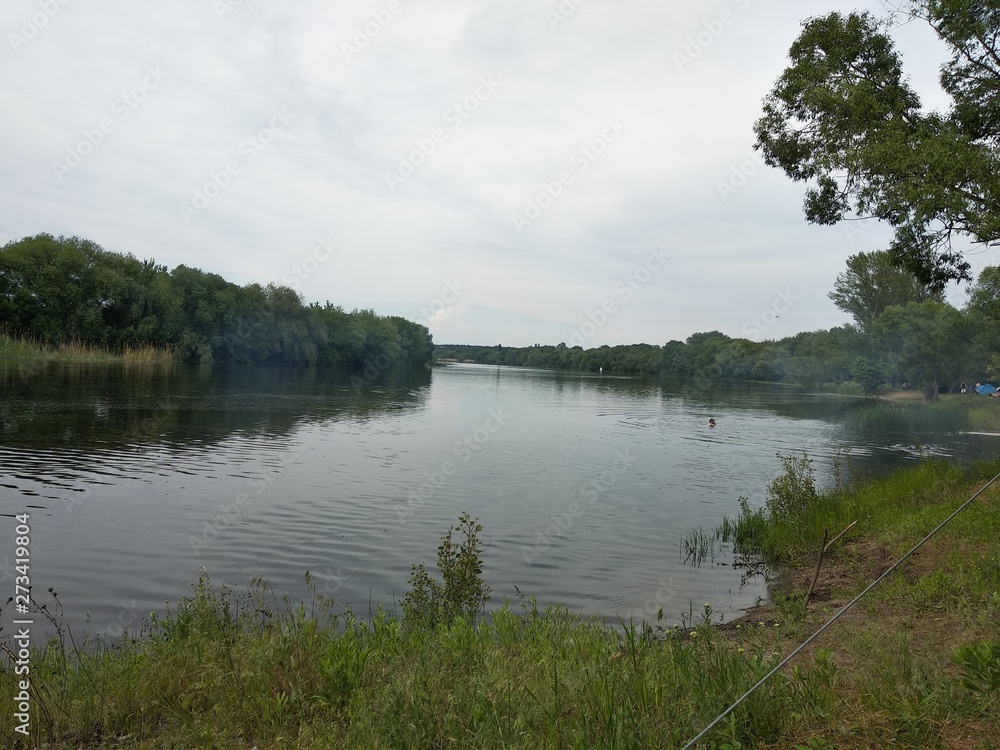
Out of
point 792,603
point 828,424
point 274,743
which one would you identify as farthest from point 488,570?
point 828,424

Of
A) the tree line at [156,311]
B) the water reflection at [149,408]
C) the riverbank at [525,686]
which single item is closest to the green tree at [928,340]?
the water reflection at [149,408]

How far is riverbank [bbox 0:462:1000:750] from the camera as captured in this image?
169 inches

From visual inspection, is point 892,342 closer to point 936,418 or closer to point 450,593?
point 936,418

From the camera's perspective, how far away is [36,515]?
559 inches

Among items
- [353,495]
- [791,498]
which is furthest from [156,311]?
[791,498]

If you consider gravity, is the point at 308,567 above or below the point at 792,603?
below

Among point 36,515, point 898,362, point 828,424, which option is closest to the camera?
point 36,515

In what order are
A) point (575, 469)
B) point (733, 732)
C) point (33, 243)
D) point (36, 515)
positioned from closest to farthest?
point (733, 732) → point (36, 515) → point (575, 469) → point (33, 243)

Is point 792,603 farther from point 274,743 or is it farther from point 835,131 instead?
point 835,131

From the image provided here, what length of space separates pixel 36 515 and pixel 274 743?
42.3ft

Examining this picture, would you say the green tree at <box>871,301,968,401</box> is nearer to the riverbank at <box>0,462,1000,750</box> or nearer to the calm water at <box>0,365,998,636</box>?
the calm water at <box>0,365,998,636</box>

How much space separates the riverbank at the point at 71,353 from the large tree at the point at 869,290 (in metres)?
96.7

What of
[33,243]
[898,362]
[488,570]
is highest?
[33,243]

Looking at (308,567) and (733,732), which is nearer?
(733,732)
